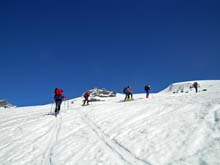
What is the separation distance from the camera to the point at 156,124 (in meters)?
11.9

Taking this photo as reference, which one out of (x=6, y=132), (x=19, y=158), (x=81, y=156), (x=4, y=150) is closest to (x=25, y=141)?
(x=4, y=150)

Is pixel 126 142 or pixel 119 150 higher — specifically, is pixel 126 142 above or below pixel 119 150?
above

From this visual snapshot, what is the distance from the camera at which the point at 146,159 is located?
8.04 m

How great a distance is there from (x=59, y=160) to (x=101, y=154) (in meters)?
1.69

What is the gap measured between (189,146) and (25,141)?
8.78 m

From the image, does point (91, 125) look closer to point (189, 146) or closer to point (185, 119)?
point (185, 119)

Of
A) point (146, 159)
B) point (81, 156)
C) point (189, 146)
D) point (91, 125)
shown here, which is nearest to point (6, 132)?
point (91, 125)

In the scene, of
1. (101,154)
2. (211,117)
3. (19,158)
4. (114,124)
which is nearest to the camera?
(101,154)

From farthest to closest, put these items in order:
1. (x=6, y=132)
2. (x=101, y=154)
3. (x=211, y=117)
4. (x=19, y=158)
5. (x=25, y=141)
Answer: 1. (x=6, y=132)
2. (x=25, y=141)
3. (x=211, y=117)
4. (x=19, y=158)
5. (x=101, y=154)

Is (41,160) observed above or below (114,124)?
below

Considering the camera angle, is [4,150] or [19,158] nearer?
[19,158]

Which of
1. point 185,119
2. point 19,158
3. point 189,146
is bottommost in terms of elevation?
point 19,158

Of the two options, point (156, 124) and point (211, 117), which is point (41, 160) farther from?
point (211, 117)

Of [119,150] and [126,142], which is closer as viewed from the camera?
[119,150]
